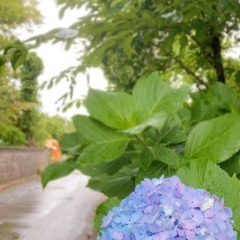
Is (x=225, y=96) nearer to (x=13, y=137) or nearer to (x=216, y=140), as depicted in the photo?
(x=216, y=140)

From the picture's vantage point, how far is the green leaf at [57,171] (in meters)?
0.82

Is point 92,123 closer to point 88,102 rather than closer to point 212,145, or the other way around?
point 88,102

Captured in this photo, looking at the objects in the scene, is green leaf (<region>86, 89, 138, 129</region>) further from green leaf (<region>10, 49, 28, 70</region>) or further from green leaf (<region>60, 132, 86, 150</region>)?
green leaf (<region>10, 49, 28, 70</region>)

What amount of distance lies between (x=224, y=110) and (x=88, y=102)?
0.42 meters

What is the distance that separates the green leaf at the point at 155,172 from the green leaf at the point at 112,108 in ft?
0.23

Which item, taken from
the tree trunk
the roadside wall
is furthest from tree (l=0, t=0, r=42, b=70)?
the tree trunk

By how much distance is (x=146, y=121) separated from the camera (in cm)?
61

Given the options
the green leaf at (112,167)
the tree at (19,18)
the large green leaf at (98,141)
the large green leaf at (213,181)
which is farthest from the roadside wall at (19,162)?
the large green leaf at (213,181)

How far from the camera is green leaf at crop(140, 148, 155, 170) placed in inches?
23.6

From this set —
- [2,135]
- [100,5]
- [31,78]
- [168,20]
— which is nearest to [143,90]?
[168,20]

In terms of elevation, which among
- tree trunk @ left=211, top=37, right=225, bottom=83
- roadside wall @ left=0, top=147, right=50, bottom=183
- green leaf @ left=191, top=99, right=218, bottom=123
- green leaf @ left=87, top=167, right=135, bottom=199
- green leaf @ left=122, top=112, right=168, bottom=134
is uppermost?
green leaf @ left=122, top=112, right=168, bottom=134

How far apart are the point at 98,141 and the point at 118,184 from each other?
127 mm

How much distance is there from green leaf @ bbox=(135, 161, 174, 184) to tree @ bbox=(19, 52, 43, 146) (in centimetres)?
2031

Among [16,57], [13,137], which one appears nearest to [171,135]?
[16,57]
